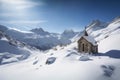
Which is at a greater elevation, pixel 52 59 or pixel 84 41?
pixel 84 41

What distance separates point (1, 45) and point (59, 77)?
96.2m

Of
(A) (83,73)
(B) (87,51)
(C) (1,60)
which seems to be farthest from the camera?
(C) (1,60)

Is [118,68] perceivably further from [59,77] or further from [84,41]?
[84,41]

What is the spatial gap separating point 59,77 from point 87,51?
2217 cm

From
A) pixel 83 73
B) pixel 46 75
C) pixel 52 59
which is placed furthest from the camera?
pixel 52 59

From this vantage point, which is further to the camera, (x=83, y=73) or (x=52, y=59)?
(x=52, y=59)

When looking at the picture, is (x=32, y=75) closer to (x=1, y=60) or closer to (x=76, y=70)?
(x=76, y=70)

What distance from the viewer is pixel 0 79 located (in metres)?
49.0

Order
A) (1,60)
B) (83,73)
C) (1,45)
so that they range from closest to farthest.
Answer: (83,73) → (1,60) → (1,45)

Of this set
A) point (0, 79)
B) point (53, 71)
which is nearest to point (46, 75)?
point (53, 71)

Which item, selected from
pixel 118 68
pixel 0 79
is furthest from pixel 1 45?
pixel 118 68

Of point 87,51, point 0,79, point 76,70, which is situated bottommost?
point 0,79

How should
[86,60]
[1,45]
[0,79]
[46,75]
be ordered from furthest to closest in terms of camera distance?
[1,45] < [0,79] < [86,60] < [46,75]

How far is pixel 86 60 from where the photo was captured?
151 ft
